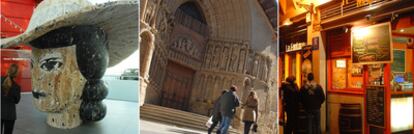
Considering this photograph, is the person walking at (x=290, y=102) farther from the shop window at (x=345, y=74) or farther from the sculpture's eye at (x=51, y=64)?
the sculpture's eye at (x=51, y=64)

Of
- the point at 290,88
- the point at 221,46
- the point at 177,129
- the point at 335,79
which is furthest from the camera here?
the point at 335,79

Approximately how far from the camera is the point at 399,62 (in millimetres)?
3338

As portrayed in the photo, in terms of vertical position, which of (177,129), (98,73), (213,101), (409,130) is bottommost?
(409,130)

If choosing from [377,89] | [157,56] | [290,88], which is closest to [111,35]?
[157,56]

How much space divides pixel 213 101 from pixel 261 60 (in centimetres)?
40

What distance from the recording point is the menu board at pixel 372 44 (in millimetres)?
3105

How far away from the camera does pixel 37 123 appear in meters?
1.93

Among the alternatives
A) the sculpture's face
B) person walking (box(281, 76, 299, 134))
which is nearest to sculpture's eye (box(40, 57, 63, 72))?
the sculpture's face

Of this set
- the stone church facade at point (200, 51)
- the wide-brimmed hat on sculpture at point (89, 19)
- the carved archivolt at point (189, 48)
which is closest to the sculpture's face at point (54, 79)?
the wide-brimmed hat on sculpture at point (89, 19)

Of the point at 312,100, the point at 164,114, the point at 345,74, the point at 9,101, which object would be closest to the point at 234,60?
the point at 164,114

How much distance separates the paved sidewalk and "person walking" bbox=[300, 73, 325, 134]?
74.1 inches

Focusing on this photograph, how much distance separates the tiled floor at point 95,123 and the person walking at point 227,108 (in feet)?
1.64

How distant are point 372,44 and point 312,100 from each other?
0.79 meters

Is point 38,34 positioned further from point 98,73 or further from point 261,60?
point 261,60
